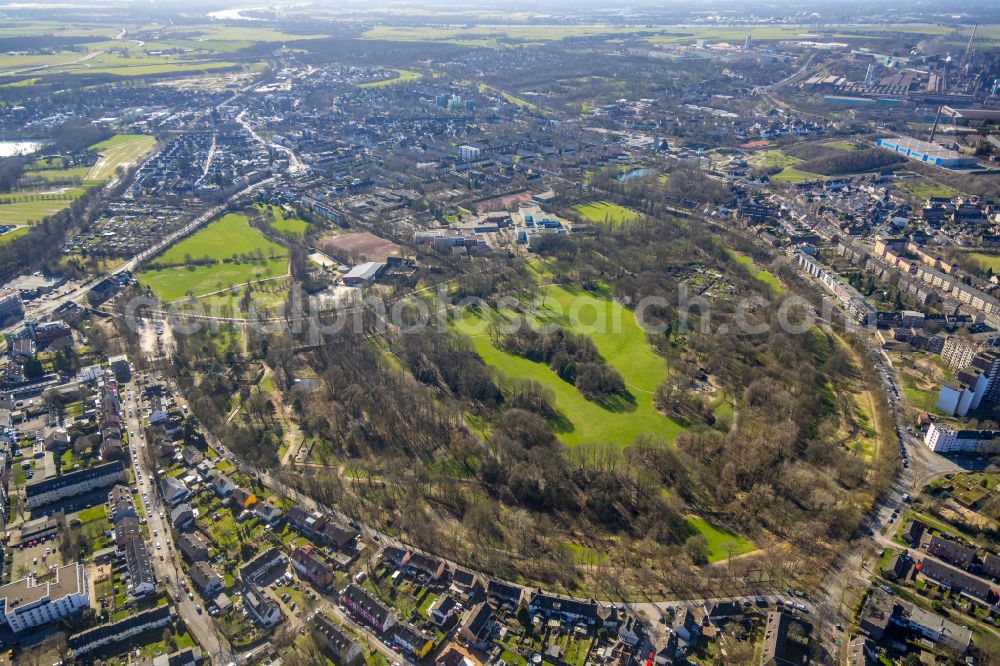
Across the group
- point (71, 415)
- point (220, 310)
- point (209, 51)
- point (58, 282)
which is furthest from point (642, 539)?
point (209, 51)

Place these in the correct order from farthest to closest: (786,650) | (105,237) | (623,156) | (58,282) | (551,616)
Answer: (623,156), (105,237), (58,282), (551,616), (786,650)

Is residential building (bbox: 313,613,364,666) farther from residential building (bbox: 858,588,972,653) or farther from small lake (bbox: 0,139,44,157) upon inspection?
small lake (bbox: 0,139,44,157)

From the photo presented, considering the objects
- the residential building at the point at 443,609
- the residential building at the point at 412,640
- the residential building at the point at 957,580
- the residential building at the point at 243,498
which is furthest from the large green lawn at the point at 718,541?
the residential building at the point at 243,498

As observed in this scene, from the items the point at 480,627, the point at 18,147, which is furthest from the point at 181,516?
the point at 18,147

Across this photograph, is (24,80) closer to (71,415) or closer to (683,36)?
(71,415)

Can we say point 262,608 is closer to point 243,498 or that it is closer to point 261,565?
point 261,565

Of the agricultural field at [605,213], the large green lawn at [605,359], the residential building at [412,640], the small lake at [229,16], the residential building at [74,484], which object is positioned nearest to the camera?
the residential building at [412,640]

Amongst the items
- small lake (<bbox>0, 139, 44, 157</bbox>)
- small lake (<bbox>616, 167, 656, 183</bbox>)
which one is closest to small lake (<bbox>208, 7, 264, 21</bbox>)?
small lake (<bbox>0, 139, 44, 157</bbox>)

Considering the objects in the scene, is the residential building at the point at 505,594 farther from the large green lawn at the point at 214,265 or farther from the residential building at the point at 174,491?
the large green lawn at the point at 214,265
